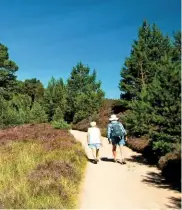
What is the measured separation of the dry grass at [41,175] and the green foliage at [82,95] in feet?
95.8

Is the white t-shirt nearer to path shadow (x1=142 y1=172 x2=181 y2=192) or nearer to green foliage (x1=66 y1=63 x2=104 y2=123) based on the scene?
path shadow (x1=142 y1=172 x2=181 y2=192)

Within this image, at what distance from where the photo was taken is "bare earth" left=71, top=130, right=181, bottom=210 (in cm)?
974

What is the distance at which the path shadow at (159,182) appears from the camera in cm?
1155

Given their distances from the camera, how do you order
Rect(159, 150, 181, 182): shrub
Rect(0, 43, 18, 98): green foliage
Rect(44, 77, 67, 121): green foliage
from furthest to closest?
Rect(0, 43, 18, 98): green foliage < Rect(44, 77, 67, 121): green foliage < Rect(159, 150, 181, 182): shrub

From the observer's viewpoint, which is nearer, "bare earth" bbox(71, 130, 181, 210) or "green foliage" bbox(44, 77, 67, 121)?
"bare earth" bbox(71, 130, 181, 210)

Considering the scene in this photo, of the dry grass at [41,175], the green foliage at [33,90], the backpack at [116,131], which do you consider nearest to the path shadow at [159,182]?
the dry grass at [41,175]

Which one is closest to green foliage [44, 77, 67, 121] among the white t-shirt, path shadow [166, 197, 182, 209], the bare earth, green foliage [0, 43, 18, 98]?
green foliage [0, 43, 18, 98]

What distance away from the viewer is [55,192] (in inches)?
395

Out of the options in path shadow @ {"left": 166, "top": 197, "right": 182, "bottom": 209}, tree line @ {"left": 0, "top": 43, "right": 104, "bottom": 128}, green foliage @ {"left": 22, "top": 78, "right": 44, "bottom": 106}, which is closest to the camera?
path shadow @ {"left": 166, "top": 197, "right": 182, "bottom": 209}

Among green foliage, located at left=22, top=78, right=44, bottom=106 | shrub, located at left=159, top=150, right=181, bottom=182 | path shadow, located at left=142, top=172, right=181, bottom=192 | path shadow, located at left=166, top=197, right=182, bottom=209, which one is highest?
green foliage, located at left=22, top=78, right=44, bottom=106

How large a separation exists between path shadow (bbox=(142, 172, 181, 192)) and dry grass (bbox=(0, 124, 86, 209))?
92.3 inches

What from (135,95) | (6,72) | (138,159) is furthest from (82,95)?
(138,159)

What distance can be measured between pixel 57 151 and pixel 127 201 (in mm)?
7394

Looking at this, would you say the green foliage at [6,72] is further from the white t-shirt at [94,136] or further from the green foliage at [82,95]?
the white t-shirt at [94,136]
